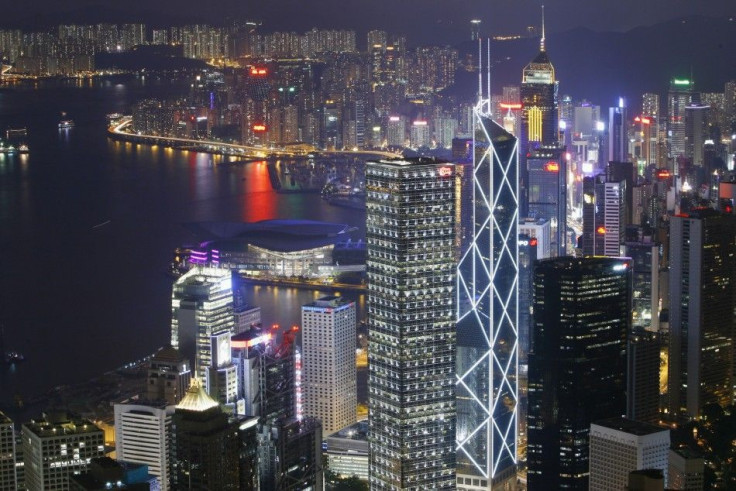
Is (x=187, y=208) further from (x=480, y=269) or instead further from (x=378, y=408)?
(x=378, y=408)

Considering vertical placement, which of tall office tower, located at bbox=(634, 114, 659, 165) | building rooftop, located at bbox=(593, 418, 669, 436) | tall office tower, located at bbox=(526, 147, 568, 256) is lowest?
building rooftop, located at bbox=(593, 418, 669, 436)

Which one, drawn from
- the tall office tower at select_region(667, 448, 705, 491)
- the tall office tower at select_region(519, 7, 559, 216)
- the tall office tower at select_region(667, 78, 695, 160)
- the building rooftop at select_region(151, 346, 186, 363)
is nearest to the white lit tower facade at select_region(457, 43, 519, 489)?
the tall office tower at select_region(667, 448, 705, 491)

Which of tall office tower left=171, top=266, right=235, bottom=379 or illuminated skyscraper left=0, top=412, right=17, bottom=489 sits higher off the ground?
tall office tower left=171, top=266, right=235, bottom=379

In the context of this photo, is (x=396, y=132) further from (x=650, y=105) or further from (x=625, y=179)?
(x=625, y=179)

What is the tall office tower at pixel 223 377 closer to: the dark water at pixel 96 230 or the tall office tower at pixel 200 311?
the tall office tower at pixel 200 311

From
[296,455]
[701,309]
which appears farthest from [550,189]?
[296,455]

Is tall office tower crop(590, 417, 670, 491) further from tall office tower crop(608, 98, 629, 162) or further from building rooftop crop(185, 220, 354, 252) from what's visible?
tall office tower crop(608, 98, 629, 162)

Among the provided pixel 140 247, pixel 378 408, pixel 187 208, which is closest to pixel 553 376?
pixel 378 408
